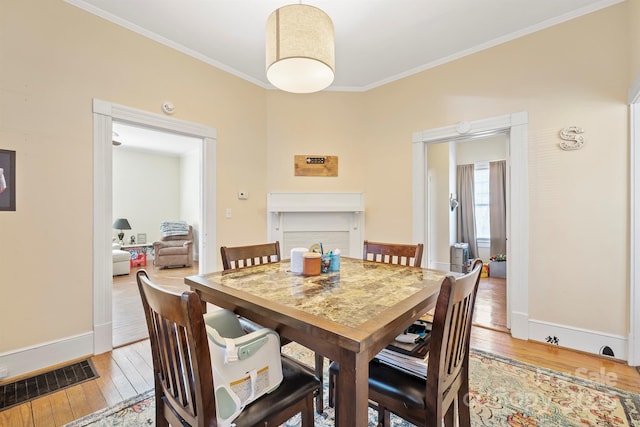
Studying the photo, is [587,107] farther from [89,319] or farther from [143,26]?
[89,319]

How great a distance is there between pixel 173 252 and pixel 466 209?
5967 mm

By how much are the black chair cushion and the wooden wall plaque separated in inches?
106

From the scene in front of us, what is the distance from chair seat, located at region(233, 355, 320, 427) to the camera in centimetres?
94

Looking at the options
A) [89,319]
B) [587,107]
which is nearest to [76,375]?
[89,319]

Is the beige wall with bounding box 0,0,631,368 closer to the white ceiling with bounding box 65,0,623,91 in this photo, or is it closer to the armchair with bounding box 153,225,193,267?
the white ceiling with bounding box 65,0,623,91

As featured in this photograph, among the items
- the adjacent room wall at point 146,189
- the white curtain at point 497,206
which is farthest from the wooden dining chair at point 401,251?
the adjacent room wall at point 146,189

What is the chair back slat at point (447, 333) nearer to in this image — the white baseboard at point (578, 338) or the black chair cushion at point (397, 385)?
the black chair cushion at point (397, 385)

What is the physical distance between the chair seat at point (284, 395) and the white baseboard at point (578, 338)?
2381mm

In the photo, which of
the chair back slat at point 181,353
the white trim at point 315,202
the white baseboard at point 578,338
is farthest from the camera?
the white trim at point 315,202

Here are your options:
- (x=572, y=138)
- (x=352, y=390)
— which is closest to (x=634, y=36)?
(x=572, y=138)

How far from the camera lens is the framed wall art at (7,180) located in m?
1.92

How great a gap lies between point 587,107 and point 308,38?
237 centimetres

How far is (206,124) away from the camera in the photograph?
9.93 ft

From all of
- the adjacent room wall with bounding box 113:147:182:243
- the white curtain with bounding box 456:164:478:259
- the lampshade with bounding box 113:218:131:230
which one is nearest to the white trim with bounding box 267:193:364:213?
the white curtain with bounding box 456:164:478:259
